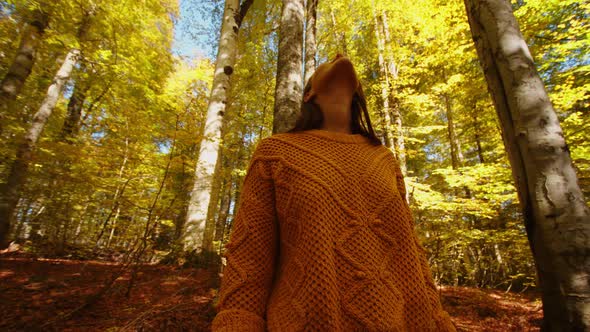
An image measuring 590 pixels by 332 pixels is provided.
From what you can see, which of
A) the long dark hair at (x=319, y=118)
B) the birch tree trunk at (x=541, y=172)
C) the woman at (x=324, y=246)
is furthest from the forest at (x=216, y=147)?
the woman at (x=324, y=246)

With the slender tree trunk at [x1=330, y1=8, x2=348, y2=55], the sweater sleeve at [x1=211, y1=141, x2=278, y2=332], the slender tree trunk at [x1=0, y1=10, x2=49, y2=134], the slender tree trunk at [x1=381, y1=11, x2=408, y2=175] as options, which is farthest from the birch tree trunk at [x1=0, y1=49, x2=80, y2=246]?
the slender tree trunk at [x1=330, y1=8, x2=348, y2=55]

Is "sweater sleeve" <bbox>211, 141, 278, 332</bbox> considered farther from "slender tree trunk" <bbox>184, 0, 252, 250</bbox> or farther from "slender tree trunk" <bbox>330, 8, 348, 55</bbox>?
"slender tree trunk" <bbox>330, 8, 348, 55</bbox>

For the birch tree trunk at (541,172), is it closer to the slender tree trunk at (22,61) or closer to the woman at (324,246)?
the woman at (324,246)

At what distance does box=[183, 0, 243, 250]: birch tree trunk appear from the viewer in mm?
5383

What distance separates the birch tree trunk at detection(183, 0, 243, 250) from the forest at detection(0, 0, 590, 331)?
1.6 inches

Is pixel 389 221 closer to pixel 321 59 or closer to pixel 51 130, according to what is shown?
pixel 51 130

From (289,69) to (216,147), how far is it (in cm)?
352

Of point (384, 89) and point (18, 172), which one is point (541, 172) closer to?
point (18, 172)

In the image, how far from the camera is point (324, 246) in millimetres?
1010

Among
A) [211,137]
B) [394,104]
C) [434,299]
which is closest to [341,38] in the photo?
[394,104]

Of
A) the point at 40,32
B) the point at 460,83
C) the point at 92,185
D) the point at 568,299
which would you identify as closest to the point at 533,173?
the point at 568,299

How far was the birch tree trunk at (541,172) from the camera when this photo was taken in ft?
5.48

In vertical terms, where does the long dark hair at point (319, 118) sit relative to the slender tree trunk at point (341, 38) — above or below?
below

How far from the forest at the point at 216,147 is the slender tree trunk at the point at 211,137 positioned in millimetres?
41
